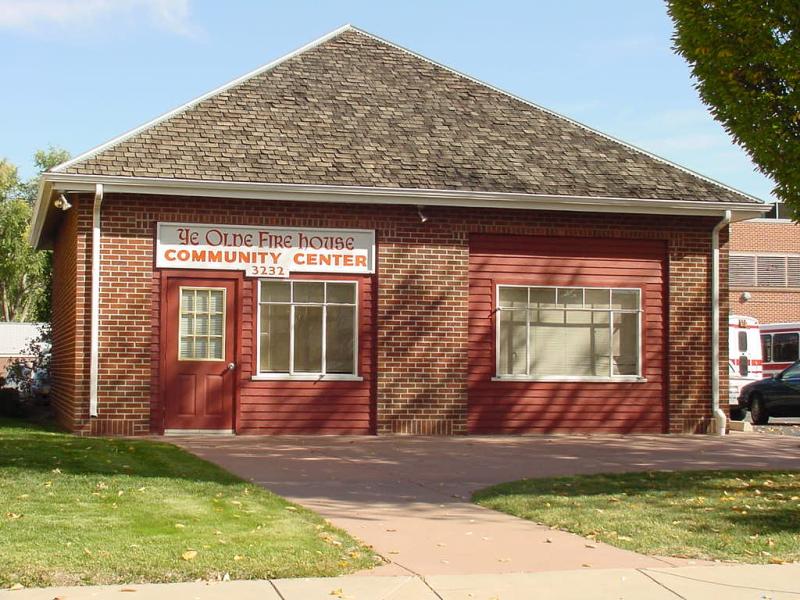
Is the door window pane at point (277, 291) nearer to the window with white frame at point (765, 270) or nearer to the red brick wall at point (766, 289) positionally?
the red brick wall at point (766, 289)

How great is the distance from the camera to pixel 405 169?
62.4 ft

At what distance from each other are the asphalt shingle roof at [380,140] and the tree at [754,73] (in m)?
5.97

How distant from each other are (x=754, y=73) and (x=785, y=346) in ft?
78.4

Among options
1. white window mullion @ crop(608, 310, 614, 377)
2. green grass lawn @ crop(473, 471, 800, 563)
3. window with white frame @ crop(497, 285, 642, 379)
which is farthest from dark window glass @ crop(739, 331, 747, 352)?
green grass lawn @ crop(473, 471, 800, 563)

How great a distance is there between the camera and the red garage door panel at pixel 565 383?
63.9 ft

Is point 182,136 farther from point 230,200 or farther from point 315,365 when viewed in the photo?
point 315,365

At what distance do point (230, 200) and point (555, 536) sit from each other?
34.0 feet

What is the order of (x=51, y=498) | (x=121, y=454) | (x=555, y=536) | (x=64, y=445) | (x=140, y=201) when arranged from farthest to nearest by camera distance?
(x=140, y=201), (x=64, y=445), (x=121, y=454), (x=51, y=498), (x=555, y=536)

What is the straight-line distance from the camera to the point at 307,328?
742 inches

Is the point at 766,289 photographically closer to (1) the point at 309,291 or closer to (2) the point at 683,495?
(1) the point at 309,291

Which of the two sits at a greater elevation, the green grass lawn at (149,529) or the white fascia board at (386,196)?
the white fascia board at (386,196)

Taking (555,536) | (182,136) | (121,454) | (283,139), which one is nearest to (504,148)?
(283,139)

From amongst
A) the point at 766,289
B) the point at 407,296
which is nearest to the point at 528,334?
the point at 407,296

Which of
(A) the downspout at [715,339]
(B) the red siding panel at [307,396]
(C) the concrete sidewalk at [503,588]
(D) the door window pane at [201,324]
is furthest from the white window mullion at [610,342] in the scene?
(C) the concrete sidewalk at [503,588]
